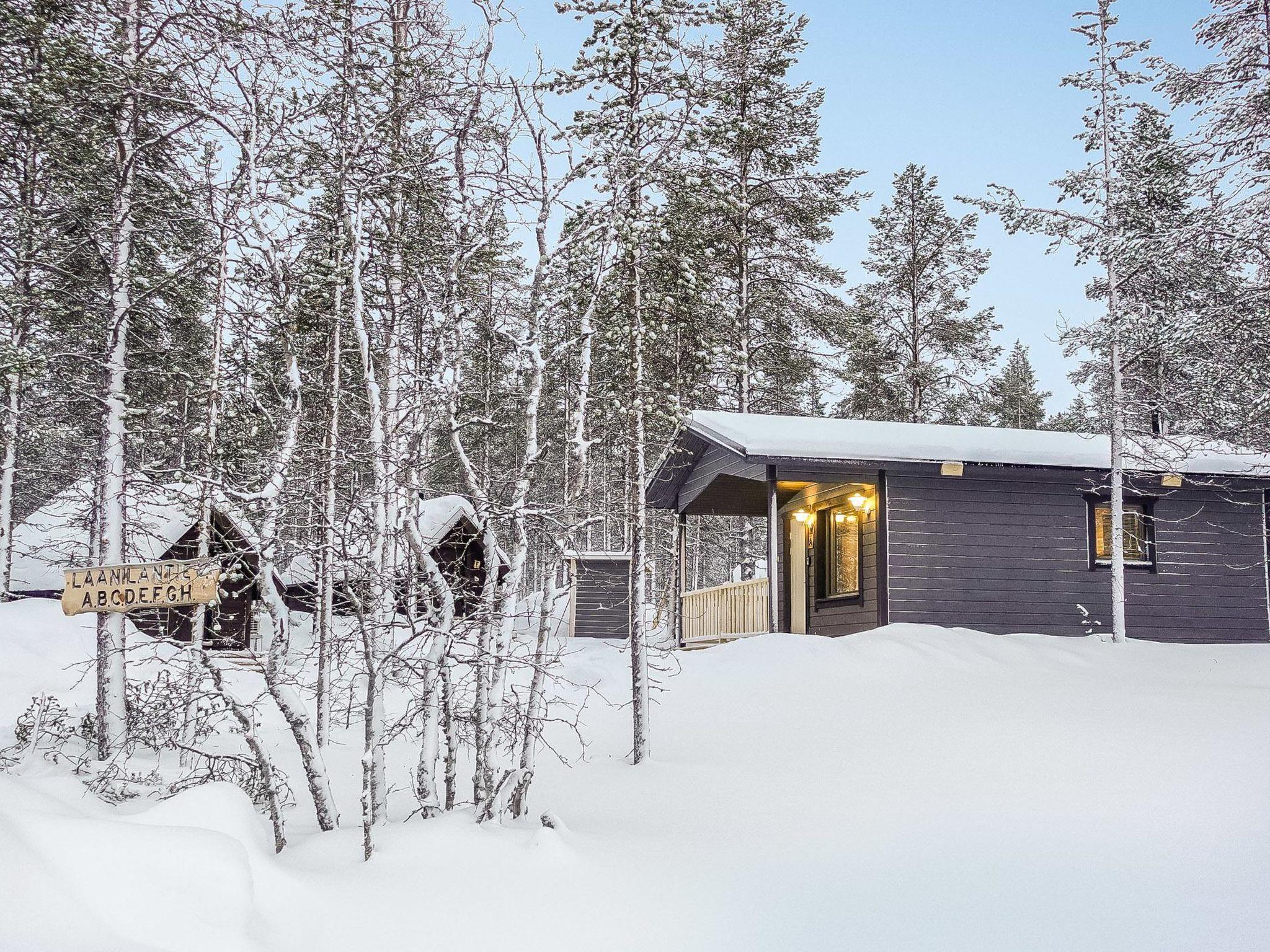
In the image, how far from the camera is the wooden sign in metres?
4.37

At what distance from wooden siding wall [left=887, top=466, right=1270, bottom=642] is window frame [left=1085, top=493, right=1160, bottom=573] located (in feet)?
0.20

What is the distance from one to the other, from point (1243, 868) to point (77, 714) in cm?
1050

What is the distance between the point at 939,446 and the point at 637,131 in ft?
22.6

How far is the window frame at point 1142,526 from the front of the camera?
13484mm

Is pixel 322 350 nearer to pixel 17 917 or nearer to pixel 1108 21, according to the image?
pixel 17 917

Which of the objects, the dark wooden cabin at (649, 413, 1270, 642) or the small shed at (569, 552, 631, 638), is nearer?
the dark wooden cabin at (649, 413, 1270, 642)

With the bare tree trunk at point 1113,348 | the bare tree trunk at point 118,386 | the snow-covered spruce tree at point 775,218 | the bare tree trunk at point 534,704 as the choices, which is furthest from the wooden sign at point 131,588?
the snow-covered spruce tree at point 775,218

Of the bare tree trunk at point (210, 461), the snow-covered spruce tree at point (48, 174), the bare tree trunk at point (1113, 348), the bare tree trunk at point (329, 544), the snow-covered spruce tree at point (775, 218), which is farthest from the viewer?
the snow-covered spruce tree at point (775, 218)

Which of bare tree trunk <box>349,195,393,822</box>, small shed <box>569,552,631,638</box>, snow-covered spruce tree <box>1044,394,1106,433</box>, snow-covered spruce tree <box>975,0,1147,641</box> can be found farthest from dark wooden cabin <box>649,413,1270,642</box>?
snow-covered spruce tree <box>1044,394,1106,433</box>

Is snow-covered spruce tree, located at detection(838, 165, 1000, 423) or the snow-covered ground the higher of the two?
snow-covered spruce tree, located at detection(838, 165, 1000, 423)

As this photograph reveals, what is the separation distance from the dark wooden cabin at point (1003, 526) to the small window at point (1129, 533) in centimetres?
3

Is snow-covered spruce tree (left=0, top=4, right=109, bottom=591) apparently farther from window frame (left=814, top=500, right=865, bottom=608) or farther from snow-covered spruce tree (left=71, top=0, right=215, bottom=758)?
window frame (left=814, top=500, right=865, bottom=608)

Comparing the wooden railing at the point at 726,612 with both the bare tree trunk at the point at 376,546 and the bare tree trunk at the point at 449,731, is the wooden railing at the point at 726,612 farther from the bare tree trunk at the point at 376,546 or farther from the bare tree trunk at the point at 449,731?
the bare tree trunk at the point at 376,546

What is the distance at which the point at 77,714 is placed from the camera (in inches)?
383
